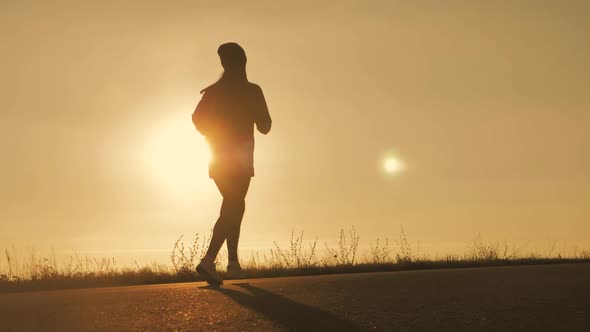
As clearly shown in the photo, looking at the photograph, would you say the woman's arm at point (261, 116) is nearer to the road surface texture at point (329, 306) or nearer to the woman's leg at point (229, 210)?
the woman's leg at point (229, 210)

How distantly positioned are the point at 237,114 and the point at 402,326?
12.7 ft

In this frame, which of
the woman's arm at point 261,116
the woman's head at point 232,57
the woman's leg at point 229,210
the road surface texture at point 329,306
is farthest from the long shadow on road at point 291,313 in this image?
the woman's head at point 232,57

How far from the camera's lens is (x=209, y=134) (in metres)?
8.48

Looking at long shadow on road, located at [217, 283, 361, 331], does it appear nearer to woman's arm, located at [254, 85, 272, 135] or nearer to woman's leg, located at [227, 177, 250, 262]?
woman's leg, located at [227, 177, 250, 262]

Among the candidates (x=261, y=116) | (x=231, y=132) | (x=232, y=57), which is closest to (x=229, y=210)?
(x=231, y=132)

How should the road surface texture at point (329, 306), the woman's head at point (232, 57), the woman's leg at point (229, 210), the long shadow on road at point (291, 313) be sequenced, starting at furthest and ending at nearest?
the woman's head at point (232, 57) → the woman's leg at point (229, 210) → the road surface texture at point (329, 306) → the long shadow on road at point (291, 313)

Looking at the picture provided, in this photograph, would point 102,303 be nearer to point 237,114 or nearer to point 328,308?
point 328,308

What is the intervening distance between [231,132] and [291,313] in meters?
3.23

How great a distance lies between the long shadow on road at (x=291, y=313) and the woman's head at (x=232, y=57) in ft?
9.48

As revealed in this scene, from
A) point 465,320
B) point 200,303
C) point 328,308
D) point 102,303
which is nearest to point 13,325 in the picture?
point 102,303

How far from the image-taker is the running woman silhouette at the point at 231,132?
826 centimetres

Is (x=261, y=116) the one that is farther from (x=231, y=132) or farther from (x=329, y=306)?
(x=329, y=306)

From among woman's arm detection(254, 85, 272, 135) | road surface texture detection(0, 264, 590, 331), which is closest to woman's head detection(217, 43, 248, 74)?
woman's arm detection(254, 85, 272, 135)

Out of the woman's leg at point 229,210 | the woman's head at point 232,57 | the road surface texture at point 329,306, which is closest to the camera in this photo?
the road surface texture at point 329,306
